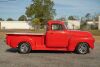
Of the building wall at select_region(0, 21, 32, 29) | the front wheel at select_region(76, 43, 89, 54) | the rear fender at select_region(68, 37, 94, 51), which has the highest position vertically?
the rear fender at select_region(68, 37, 94, 51)

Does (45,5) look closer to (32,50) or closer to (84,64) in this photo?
(32,50)

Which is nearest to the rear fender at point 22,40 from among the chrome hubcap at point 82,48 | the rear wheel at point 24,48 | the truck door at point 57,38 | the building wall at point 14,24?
the rear wheel at point 24,48

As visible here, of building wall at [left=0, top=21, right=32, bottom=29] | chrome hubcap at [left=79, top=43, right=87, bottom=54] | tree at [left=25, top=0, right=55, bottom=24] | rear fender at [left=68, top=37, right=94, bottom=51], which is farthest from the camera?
building wall at [left=0, top=21, right=32, bottom=29]

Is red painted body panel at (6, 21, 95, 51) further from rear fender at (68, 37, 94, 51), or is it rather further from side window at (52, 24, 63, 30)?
side window at (52, 24, 63, 30)

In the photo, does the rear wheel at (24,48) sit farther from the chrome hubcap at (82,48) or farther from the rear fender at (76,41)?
the chrome hubcap at (82,48)

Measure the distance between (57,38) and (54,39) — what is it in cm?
18

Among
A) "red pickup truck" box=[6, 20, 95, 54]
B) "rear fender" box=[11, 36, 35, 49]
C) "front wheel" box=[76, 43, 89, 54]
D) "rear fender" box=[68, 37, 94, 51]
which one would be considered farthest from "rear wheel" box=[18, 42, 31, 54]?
"front wheel" box=[76, 43, 89, 54]

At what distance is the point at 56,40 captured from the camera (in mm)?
16984

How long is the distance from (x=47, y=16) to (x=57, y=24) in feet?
185

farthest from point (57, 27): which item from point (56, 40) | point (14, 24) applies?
point (14, 24)

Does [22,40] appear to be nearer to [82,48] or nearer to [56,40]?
[56,40]

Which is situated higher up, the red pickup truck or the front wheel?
the red pickup truck

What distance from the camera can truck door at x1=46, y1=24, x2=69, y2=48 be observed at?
1694cm

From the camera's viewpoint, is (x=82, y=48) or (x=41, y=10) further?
(x=41, y=10)
